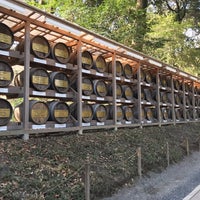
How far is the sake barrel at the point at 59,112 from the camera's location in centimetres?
673

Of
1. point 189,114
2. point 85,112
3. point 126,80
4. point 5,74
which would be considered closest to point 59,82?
point 85,112

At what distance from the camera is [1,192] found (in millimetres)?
3869

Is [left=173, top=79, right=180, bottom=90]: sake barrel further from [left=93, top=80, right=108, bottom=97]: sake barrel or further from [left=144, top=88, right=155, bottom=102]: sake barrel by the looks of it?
[left=93, top=80, right=108, bottom=97]: sake barrel

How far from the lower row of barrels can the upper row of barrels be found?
1120 mm

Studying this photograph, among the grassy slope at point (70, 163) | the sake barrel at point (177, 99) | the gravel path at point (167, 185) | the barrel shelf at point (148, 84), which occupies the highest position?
the barrel shelf at point (148, 84)

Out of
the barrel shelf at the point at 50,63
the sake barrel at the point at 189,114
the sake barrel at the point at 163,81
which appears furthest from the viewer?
the sake barrel at the point at 189,114

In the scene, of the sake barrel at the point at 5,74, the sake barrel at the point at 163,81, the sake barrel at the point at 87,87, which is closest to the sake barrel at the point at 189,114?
the sake barrel at the point at 163,81

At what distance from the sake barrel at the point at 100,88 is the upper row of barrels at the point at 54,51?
1.24ft

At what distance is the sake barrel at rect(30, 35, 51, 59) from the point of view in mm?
6473

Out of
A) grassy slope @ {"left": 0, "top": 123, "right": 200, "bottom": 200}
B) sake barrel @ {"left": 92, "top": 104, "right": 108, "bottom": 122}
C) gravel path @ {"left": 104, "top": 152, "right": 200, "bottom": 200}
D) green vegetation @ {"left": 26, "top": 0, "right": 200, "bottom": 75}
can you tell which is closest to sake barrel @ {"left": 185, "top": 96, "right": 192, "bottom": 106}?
green vegetation @ {"left": 26, "top": 0, "right": 200, "bottom": 75}

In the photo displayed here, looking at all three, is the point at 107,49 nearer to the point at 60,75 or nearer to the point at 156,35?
the point at 60,75

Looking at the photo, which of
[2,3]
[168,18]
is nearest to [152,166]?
[2,3]

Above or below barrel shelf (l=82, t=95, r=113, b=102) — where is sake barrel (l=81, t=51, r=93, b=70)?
above

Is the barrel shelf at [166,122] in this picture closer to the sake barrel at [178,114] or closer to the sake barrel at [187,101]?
the sake barrel at [178,114]
